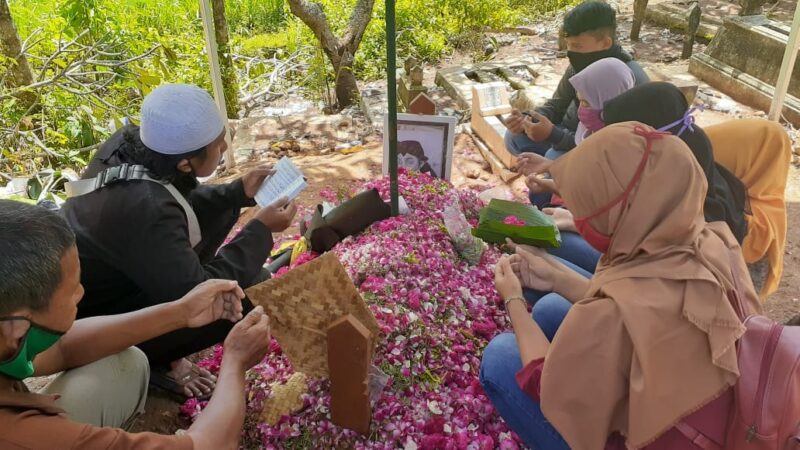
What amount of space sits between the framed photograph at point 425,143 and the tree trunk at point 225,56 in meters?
3.75

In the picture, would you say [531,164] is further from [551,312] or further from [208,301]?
[208,301]

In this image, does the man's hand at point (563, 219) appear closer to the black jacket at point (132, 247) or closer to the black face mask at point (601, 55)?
the black face mask at point (601, 55)

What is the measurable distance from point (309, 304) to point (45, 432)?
97 centimetres

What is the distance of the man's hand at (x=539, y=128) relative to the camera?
4023mm

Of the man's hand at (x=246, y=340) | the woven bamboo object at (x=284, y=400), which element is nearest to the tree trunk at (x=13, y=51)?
the woven bamboo object at (x=284, y=400)

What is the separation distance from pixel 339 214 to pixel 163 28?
7.37 metres

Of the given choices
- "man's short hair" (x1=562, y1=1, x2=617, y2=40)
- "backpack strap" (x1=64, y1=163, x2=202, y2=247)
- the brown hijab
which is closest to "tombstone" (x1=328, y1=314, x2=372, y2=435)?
the brown hijab

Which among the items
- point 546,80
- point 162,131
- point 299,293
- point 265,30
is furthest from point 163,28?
point 299,293

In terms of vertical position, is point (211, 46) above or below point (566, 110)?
above

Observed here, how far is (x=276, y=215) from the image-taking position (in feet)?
9.20

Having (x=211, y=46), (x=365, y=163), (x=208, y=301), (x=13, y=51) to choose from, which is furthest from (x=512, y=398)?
(x=13, y=51)

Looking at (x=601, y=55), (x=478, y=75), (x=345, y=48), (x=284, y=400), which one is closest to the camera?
(x=284, y=400)

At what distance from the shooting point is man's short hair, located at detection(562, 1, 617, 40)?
3.75 metres

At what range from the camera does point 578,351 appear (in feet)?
5.54
